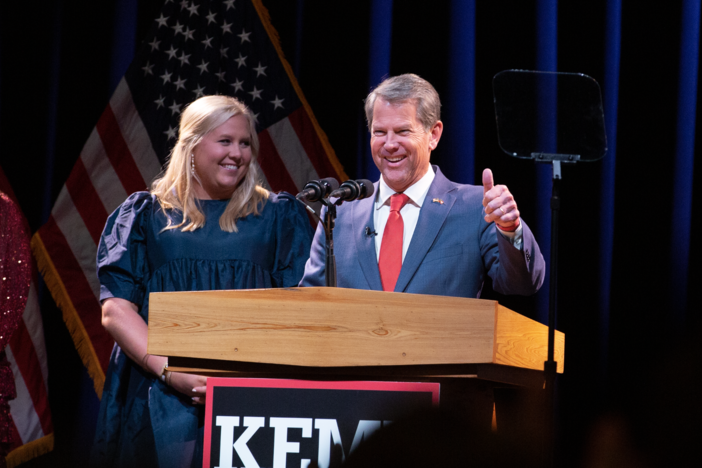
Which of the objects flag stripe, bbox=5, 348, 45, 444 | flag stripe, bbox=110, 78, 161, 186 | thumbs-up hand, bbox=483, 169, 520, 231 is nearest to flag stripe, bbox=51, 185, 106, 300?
flag stripe, bbox=110, 78, 161, 186

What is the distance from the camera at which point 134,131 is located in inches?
150

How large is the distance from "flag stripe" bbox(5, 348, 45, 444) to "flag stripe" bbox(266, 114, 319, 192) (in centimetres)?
158

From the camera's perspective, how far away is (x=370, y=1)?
11.7 ft

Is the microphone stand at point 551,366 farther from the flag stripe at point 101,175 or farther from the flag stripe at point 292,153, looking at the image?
the flag stripe at point 101,175

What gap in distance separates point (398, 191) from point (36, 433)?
7.61 ft

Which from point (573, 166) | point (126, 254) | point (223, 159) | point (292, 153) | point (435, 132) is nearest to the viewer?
point (435, 132)

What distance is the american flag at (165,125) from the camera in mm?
3674

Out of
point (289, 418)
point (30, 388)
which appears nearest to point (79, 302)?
point (30, 388)

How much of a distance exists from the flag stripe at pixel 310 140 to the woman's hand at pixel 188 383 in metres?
1.59

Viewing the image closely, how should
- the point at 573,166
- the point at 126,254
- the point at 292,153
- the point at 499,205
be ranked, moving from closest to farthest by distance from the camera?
the point at 499,205 < the point at 126,254 < the point at 573,166 < the point at 292,153

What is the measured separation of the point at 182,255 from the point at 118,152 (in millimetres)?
1454

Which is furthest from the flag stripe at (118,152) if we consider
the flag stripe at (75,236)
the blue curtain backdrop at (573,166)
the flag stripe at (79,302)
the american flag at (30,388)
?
the american flag at (30,388)

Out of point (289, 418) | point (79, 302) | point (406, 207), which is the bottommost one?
point (79, 302)

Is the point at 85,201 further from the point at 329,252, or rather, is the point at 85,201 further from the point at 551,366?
the point at 551,366
